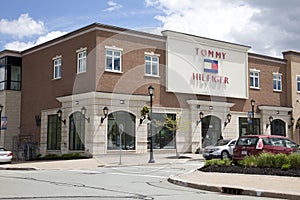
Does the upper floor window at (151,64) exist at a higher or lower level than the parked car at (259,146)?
higher

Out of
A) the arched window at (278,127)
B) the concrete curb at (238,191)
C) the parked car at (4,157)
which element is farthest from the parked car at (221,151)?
the arched window at (278,127)

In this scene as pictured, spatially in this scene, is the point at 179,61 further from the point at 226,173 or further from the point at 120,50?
the point at 226,173

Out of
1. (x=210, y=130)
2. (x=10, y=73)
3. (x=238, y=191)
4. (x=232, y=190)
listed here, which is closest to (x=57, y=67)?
(x=10, y=73)

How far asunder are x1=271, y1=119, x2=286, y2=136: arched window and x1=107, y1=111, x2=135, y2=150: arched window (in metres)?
15.8

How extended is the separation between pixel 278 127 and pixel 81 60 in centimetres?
2025

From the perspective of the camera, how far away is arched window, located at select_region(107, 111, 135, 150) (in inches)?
1297

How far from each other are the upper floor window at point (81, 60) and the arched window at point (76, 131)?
3.24 meters

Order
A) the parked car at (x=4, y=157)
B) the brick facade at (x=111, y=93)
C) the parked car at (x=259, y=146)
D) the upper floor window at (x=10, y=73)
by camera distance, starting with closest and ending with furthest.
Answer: the parked car at (x=259, y=146) → the parked car at (x=4, y=157) → the brick facade at (x=111, y=93) → the upper floor window at (x=10, y=73)

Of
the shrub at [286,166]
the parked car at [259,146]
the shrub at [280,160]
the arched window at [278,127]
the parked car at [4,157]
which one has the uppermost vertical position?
the arched window at [278,127]

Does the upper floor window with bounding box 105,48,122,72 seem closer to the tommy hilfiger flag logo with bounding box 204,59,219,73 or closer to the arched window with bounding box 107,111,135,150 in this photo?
the arched window with bounding box 107,111,135,150

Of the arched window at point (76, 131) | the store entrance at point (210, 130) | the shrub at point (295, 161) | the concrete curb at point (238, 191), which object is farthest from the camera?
the store entrance at point (210, 130)

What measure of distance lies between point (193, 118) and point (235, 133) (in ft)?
16.2

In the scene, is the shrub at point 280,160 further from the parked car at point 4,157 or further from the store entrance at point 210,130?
the store entrance at point 210,130

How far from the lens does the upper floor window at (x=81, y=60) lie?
34.2 metres
